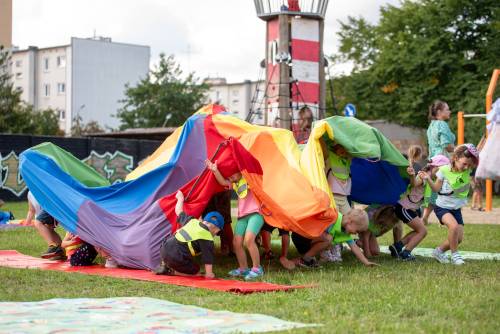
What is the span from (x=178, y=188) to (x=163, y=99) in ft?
146

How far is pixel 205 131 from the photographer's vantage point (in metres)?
10.3

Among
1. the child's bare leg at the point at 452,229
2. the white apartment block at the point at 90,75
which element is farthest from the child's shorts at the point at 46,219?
the white apartment block at the point at 90,75

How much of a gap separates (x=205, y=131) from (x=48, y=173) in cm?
203

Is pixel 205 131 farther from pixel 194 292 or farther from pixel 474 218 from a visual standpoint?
pixel 474 218

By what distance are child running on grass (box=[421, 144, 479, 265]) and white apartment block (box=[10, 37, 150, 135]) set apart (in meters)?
59.8

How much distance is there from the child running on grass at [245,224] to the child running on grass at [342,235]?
0.90 meters

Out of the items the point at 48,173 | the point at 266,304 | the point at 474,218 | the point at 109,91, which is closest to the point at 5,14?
the point at 48,173

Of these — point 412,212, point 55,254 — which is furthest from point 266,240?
point 55,254

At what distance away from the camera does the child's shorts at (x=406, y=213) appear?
34.6ft

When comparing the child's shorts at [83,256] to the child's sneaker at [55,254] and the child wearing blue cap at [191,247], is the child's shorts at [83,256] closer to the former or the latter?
the child's sneaker at [55,254]

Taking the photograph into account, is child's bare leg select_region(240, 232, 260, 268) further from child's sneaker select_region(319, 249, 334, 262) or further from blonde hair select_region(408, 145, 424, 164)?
blonde hair select_region(408, 145, 424, 164)

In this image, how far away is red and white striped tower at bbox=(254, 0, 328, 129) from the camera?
46.5ft

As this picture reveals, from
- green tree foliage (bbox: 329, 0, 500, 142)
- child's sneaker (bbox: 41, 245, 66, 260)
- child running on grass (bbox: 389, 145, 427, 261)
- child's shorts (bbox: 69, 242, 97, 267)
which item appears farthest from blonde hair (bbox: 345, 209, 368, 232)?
green tree foliage (bbox: 329, 0, 500, 142)

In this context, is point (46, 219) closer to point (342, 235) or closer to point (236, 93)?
point (342, 235)
